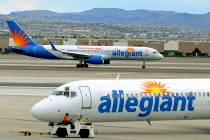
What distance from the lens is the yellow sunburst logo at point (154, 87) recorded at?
33781 mm

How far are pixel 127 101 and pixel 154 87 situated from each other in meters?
1.81

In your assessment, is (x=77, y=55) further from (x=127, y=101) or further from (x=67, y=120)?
(x=67, y=120)

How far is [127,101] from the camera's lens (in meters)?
33.1

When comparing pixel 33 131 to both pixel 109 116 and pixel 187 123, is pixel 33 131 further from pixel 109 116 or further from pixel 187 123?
pixel 187 123

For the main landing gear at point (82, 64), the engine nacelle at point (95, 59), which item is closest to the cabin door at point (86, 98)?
the engine nacelle at point (95, 59)

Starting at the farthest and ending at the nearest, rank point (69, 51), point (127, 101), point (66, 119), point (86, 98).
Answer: point (69, 51) → point (127, 101) → point (86, 98) → point (66, 119)

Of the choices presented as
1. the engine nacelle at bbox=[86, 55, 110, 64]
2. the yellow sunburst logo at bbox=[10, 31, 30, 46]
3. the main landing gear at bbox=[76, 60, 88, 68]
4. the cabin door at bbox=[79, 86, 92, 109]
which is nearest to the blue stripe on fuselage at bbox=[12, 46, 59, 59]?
the yellow sunburst logo at bbox=[10, 31, 30, 46]

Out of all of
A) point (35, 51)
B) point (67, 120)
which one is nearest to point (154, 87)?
point (67, 120)

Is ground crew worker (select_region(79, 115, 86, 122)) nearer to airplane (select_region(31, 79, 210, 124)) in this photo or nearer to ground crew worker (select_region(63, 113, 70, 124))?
airplane (select_region(31, 79, 210, 124))

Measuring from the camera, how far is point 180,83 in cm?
3472

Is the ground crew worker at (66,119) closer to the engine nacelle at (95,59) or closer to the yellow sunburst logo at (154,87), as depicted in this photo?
the yellow sunburst logo at (154,87)

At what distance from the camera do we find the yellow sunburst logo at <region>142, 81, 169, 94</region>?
33.8m

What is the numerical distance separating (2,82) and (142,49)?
3962cm

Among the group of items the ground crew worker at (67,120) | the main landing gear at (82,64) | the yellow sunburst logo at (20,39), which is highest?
the yellow sunburst logo at (20,39)
